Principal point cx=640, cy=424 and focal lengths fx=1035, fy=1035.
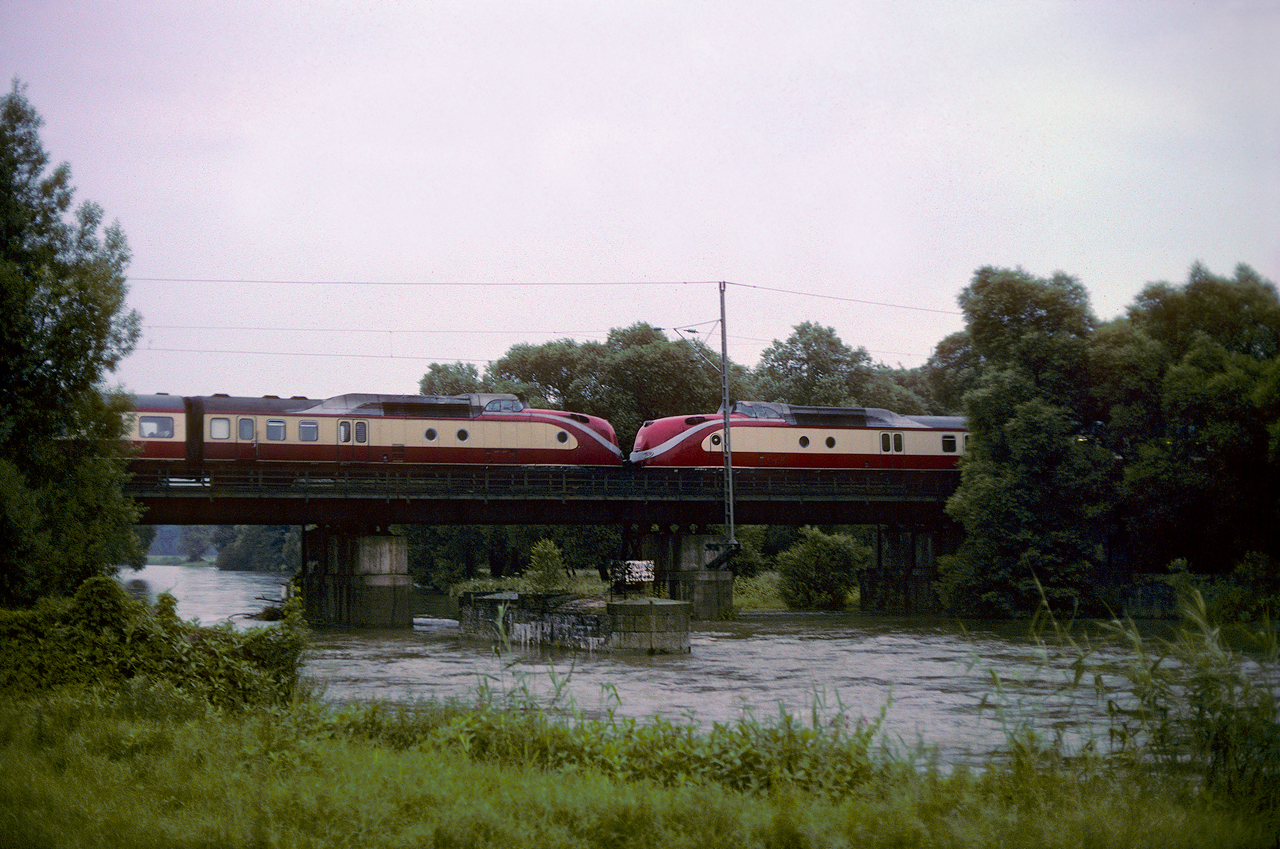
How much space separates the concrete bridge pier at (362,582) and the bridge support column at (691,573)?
1221 centimetres

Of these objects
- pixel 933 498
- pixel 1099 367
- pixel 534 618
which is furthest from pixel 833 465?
pixel 534 618

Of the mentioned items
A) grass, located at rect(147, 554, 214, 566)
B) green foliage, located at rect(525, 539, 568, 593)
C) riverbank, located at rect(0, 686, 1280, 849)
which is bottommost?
grass, located at rect(147, 554, 214, 566)

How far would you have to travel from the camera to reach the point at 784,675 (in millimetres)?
25328

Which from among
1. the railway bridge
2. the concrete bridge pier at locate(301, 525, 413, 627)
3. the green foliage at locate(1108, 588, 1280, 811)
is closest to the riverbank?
the green foliage at locate(1108, 588, 1280, 811)

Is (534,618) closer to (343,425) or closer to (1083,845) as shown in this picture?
(343,425)

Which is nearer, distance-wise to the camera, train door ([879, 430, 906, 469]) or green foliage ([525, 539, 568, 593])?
train door ([879, 430, 906, 469])

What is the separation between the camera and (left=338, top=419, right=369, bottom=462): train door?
44969 mm

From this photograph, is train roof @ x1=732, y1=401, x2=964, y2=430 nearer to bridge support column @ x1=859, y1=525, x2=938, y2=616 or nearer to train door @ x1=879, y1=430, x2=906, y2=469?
train door @ x1=879, y1=430, x2=906, y2=469

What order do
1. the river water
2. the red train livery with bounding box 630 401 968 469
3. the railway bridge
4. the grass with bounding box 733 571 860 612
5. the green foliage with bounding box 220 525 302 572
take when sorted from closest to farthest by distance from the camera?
1. the river water
2. the railway bridge
3. the red train livery with bounding box 630 401 968 469
4. the grass with bounding box 733 571 860 612
5. the green foliage with bounding box 220 525 302 572

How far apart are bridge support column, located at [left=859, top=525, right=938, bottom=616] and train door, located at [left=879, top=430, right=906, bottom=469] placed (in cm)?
478

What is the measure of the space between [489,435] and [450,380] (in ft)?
125

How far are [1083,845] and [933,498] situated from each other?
43871mm

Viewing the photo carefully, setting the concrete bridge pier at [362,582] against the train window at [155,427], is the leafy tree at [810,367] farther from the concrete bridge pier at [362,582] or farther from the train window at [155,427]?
the train window at [155,427]

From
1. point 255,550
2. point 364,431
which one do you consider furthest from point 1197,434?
point 255,550
